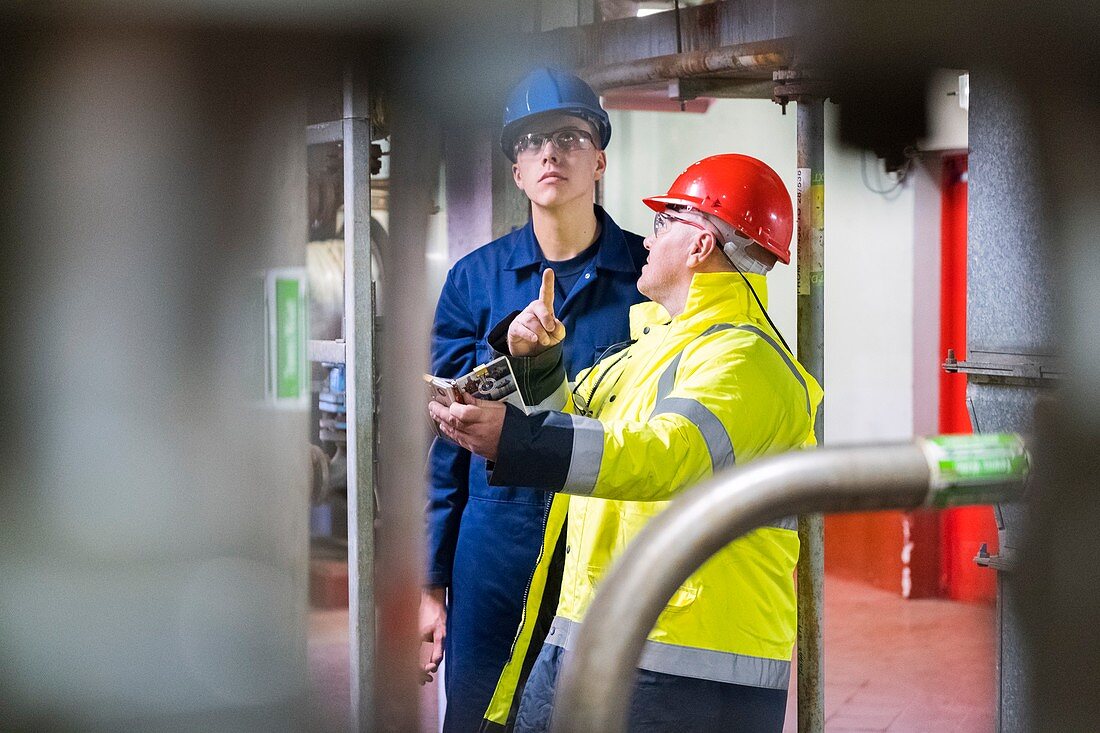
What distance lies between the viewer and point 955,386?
6492 mm

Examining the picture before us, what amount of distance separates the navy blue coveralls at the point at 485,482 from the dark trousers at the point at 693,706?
0.66 meters

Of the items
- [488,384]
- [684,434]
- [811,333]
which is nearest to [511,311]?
[811,333]

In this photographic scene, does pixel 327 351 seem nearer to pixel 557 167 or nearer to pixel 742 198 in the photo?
pixel 557 167

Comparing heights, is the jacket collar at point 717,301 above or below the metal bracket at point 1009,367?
above

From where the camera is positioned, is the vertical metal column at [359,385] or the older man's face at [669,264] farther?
the vertical metal column at [359,385]

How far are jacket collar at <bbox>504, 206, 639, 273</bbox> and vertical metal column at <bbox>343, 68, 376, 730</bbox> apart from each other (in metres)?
0.40

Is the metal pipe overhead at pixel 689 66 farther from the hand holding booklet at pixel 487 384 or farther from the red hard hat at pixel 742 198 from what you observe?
the hand holding booklet at pixel 487 384

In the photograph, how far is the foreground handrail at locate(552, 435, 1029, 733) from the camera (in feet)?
3.11

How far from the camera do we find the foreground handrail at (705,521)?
0.95 meters

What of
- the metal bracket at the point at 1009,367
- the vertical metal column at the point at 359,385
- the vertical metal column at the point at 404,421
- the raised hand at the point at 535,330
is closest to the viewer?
the raised hand at the point at 535,330

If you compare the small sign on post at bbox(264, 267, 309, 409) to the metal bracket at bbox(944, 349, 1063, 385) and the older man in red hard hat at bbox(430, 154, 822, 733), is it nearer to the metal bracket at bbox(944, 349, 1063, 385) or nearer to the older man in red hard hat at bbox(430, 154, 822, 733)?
the older man in red hard hat at bbox(430, 154, 822, 733)

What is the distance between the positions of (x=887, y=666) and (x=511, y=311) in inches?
132

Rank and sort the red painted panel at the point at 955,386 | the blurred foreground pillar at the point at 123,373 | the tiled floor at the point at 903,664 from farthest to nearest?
the red painted panel at the point at 955,386 < the tiled floor at the point at 903,664 < the blurred foreground pillar at the point at 123,373

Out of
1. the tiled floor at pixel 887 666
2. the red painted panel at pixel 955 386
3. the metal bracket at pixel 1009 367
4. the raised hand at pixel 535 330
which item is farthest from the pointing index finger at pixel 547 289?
the red painted panel at pixel 955 386
